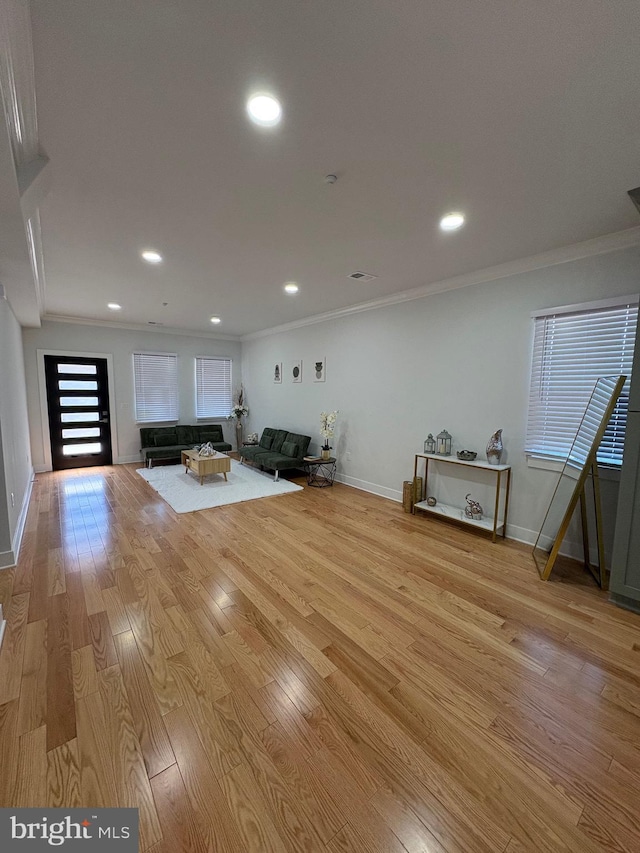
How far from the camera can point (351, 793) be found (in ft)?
4.18

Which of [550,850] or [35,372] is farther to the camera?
[35,372]

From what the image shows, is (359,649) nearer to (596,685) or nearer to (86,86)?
(596,685)

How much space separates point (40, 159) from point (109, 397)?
18.2 feet

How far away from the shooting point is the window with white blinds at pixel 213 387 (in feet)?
25.5

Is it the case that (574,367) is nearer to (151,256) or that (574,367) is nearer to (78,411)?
(151,256)

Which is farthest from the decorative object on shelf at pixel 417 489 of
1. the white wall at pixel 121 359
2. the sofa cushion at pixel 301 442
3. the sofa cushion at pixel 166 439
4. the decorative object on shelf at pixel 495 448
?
the white wall at pixel 121 359

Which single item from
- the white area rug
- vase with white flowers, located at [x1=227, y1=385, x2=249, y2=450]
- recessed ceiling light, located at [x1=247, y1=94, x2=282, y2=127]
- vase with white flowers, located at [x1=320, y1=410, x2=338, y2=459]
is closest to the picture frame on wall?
vase with white flowers, located at [x1=320, y1=410, x2=338, y2=459]

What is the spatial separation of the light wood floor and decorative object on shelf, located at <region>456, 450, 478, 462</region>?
106cm

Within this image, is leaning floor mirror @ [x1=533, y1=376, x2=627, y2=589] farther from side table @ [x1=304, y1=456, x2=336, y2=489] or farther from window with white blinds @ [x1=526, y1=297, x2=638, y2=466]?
side table @ [x1=304, y1=456, x2=336, y2=489]

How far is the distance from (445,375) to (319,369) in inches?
94.7

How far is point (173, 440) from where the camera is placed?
705 cm

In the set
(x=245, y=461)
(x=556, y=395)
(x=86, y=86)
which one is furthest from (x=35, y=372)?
(x=556, y=395)

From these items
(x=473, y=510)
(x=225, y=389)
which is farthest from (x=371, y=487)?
(x=225, y=389)

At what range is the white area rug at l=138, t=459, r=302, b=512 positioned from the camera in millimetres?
4570
